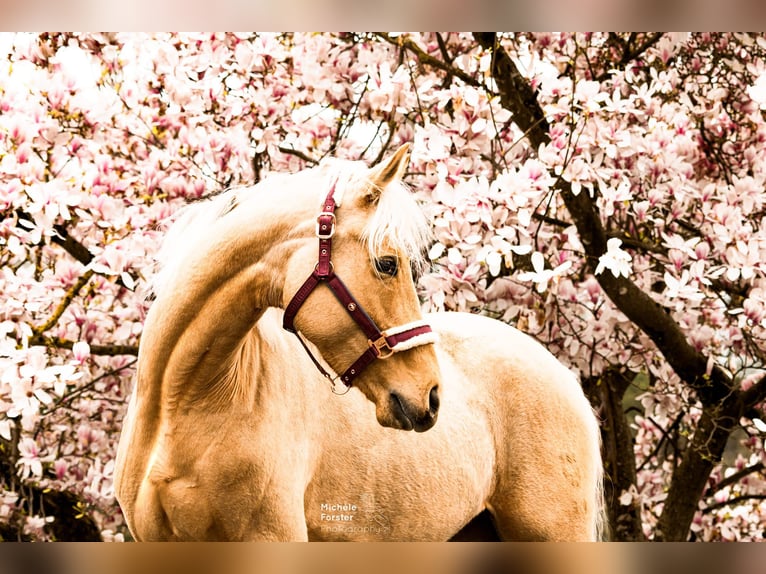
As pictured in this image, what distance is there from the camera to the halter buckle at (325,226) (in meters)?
1.55

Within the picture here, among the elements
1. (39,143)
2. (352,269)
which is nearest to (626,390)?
(352,269)

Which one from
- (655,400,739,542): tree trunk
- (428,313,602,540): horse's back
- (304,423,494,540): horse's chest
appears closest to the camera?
(304,423,494,540): horse's chest

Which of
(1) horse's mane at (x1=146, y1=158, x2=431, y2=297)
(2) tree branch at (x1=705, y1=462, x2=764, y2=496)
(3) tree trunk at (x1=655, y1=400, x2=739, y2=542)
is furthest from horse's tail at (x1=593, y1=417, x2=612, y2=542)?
(1) horse's mane at (x1=146, y1=158, x2=431, y2=297)

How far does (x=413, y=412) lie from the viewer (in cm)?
153

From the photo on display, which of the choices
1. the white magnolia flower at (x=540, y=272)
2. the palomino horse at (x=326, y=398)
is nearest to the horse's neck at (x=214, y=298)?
the palomino horse at (x=326, y=398)

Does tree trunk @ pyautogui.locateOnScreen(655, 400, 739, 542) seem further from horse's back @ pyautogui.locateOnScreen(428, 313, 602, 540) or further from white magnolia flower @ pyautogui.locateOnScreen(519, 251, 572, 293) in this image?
white magnolia flower @ pyautogui.locateOnScreen(519, 251, 572, 293)

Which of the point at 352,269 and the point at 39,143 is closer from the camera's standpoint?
the point at 352,269

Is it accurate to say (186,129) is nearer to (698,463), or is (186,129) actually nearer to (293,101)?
(293,101)

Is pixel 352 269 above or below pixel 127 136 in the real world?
below

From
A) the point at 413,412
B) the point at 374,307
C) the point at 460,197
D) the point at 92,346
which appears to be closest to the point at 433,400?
the point at 413,412

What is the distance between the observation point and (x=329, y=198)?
62.4 inches

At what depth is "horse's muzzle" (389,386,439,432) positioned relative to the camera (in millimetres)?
1529
